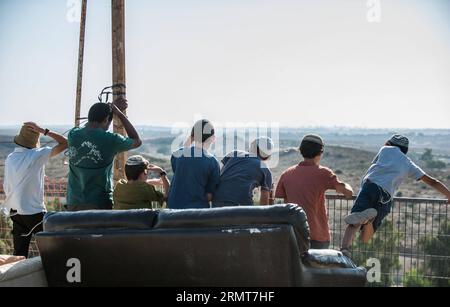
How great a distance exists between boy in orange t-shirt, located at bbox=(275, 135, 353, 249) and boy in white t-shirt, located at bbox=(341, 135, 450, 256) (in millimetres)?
370

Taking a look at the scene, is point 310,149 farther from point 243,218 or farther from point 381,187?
point 243,218

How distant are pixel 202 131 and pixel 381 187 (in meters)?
1.86

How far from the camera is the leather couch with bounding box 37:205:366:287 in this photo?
4.49m

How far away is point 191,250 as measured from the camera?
459 centimetres

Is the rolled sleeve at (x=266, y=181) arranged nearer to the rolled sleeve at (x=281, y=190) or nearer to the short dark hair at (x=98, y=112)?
the rolled sleeve at (x=281, y=190)

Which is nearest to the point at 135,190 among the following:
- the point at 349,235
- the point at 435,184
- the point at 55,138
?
the point at 55,138

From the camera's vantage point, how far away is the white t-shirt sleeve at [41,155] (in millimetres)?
6328

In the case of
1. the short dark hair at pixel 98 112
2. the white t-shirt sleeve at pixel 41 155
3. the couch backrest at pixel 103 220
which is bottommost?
the couch backrest at pixel 103 220

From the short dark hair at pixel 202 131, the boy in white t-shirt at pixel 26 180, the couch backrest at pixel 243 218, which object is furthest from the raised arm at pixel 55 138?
the couch backrest at pixel 243 218

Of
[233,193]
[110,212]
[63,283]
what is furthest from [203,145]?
[63,283]

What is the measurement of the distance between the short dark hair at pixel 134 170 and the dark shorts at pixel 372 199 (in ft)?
6.99

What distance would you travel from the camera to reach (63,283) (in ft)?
16.1
